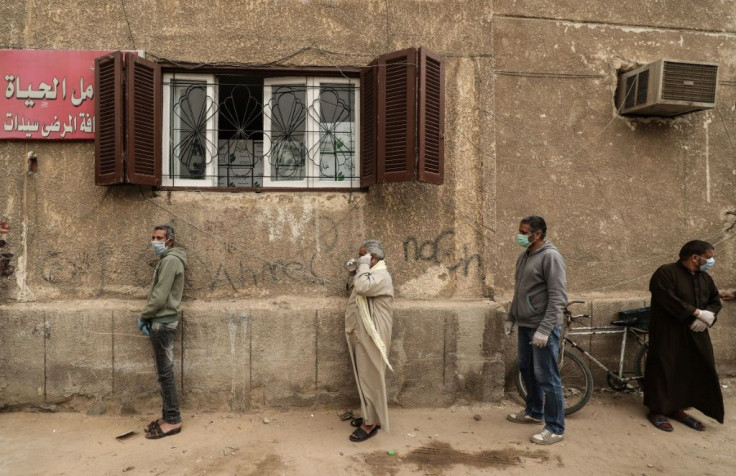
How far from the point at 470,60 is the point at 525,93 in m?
0.78

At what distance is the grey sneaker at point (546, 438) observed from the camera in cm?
402

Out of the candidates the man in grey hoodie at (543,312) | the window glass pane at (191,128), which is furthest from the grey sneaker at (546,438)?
the window glass pane at (191,128)

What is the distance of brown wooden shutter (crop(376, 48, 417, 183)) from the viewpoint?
4.42 metres

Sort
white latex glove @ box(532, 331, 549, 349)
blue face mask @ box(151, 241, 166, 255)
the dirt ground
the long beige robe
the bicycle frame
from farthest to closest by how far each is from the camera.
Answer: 1. the bicycle frame
2. blue face mask @ box(151, 241, 166, 255)
3. the long beige robe
4. white latex glove @ box(532, 331, 549, 349)
5. the dirt ground

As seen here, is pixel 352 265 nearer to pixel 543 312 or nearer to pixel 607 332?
pixel 543 312

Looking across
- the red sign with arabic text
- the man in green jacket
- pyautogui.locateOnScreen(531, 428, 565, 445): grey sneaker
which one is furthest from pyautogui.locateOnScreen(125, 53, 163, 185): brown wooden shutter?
pyautogui.locateOnScreen(531, 428, 565, 445): grey sneaker

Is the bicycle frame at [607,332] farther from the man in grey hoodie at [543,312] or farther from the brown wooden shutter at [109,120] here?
the brown wooden shutter at [109,120]

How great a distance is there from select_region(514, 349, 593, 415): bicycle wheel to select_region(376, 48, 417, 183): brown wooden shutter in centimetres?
227

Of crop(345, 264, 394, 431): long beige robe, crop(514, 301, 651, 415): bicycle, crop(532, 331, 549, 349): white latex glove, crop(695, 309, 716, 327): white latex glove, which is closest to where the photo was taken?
crop(532, 331, 549, 349): white latex glove

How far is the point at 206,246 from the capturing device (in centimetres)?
464

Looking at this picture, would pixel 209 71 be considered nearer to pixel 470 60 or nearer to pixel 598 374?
pixel 470 60

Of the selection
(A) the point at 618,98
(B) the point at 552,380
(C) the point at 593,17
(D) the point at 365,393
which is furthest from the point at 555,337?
(C) the point at 593,17

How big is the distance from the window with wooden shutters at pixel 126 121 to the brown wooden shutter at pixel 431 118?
241cm

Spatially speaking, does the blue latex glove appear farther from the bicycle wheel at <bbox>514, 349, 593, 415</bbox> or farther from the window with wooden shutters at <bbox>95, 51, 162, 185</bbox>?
the bicycle wheel at <bbox>514, 349, 593, 415</bbox>
